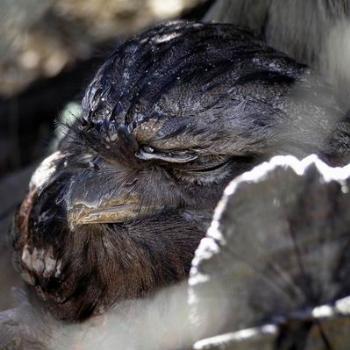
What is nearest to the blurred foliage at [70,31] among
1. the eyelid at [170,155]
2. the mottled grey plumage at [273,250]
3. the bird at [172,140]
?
the bird at [172,140]

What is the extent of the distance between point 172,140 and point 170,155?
69mm

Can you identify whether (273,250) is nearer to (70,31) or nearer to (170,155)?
(170,155)

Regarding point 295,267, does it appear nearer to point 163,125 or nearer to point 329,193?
point 329,193

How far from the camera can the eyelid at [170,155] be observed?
278 centimetres

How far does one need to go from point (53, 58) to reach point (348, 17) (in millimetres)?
2199

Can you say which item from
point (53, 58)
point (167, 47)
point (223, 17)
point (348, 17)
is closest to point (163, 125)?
point (167, 47)

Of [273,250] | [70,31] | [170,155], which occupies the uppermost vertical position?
[273,250]

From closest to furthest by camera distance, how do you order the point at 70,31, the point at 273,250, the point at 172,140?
1. the point at 273,250
2. the point at 172,140
3. the point at 70,31

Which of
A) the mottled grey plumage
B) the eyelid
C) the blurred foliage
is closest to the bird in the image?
the eyelid

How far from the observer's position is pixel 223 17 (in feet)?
12.1

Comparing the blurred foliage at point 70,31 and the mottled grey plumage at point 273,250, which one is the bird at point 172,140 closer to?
the mottled grey plumage at point 273,250

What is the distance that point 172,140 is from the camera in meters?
2.73

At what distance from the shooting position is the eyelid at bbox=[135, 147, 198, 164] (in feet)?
9.11

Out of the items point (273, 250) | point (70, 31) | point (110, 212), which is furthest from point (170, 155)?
point (70, 31)
